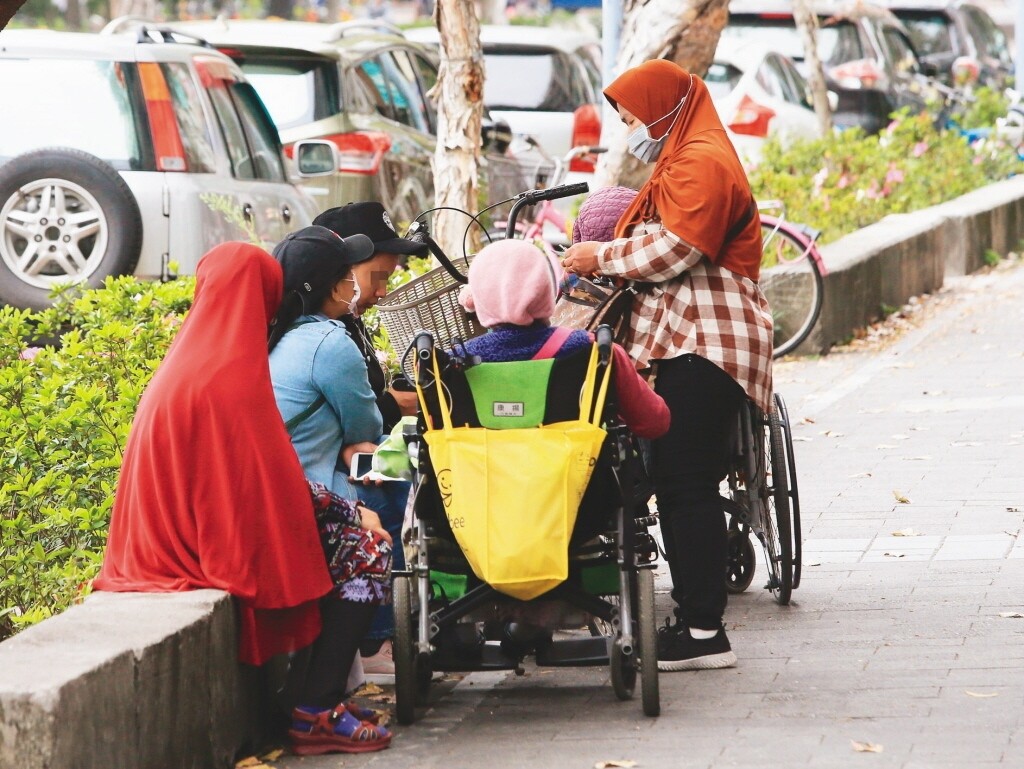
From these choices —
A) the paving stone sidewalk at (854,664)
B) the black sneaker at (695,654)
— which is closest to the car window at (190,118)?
the paving stone sidewalk at (854,664)

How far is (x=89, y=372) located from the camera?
7.11 metres

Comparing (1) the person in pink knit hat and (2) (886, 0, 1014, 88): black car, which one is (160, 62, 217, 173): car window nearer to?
(1) the person in pink knit hat

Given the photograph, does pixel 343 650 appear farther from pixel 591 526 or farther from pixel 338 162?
pixel 338 162

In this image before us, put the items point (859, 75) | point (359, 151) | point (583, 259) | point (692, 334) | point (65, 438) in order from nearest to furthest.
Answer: point (692, 334) < point (583, 259) < point (65, 438) < point (359, 151) < point (859, 75)

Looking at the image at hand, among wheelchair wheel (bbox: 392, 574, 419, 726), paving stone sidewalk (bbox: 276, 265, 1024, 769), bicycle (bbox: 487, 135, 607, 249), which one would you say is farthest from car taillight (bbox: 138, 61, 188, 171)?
wheelchair wheel (bbox: 392, 574, 419, 726)

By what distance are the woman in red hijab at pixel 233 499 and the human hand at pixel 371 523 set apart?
10.1 inches

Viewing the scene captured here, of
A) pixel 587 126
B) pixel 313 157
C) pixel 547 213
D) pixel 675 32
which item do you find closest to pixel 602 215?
pixel 675 32

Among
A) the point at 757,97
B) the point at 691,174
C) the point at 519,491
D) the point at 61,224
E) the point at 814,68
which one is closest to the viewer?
the point at 519,491

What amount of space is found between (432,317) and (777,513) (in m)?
1.41

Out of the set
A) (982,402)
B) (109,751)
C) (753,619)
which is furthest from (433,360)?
(982,402)

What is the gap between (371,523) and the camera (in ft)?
17.0

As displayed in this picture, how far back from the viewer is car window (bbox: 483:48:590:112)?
1858 cm

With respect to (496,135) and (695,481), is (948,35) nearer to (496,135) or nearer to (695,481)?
(496,135)

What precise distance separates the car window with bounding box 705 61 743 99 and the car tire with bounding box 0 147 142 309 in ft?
36.1
